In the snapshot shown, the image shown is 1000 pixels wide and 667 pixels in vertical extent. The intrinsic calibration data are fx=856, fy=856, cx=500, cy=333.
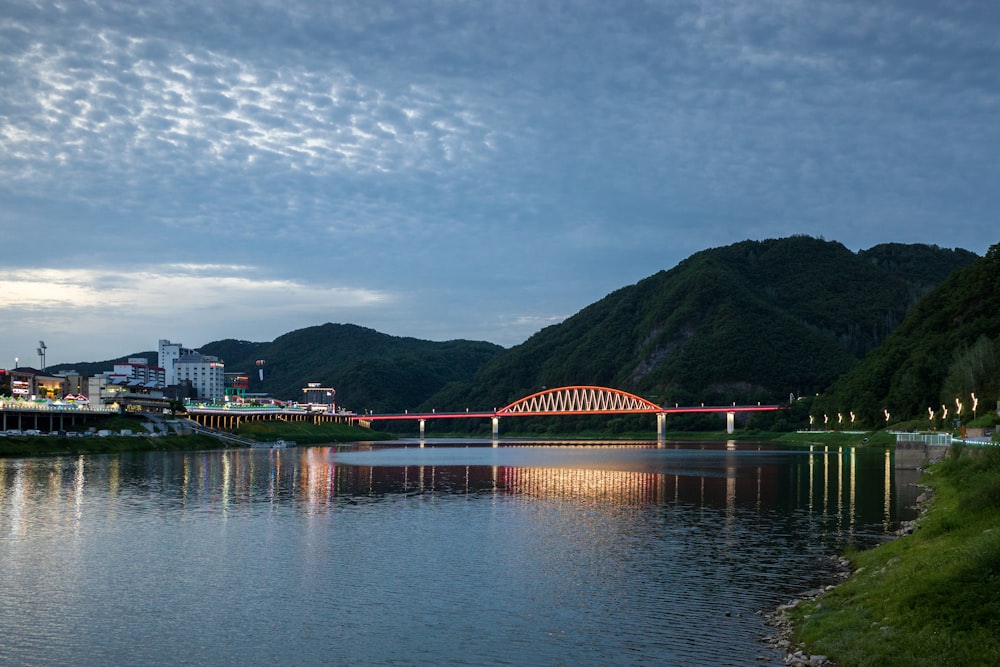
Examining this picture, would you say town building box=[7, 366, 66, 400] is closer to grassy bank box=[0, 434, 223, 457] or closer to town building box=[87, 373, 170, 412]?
town building box=[87, 373, 170, 412]

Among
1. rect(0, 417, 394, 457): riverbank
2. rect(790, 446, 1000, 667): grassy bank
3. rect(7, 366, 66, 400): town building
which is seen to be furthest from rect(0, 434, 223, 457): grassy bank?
rect(790, 446, 1000, 667): grassy bank

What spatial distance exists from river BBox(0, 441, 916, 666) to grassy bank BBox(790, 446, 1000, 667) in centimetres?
147

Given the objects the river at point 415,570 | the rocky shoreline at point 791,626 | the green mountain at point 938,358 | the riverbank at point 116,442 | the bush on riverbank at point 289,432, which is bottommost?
the bush on riverbank at point 289,432

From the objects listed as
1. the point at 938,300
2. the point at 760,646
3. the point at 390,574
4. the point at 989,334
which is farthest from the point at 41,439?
the point at 938,300

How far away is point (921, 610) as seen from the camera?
1709 cm

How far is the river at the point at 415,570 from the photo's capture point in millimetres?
19469

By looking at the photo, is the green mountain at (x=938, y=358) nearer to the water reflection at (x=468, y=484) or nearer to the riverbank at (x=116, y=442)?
the water reflection at (x=468, y=484)

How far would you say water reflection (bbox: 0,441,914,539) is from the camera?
46531 millimetres

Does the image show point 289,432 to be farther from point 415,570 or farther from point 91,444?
point 415,570

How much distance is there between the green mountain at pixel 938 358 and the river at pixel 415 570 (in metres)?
43.3

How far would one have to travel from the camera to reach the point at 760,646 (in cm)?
1856

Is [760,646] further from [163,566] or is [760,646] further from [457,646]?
[163,566]

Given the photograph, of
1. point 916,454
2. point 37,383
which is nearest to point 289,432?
point 37,383

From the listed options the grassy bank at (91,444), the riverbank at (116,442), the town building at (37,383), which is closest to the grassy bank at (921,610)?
the riverbank at (116,442)
